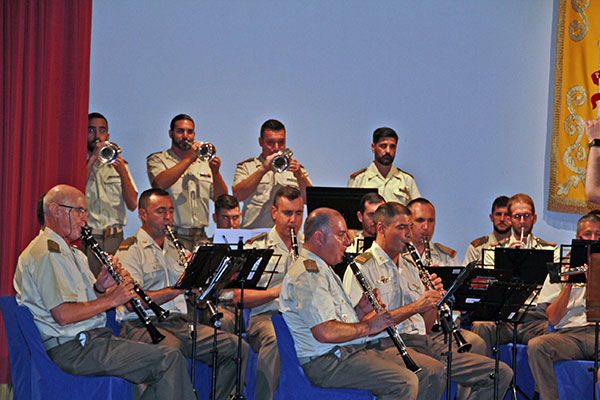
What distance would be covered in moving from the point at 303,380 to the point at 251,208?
12.2ft

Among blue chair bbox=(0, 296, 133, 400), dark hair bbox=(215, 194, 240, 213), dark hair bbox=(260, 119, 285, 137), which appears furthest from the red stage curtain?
dark hair bbox=(260, 119, 285, 137)

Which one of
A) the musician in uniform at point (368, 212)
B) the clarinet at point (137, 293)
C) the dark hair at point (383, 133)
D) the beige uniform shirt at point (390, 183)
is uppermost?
the dark hair at point (383, 133)

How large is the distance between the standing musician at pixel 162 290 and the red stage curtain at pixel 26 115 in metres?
0.76

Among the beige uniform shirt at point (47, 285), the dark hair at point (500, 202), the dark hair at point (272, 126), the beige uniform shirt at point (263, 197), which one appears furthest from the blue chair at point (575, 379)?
the beige uniform shirt at point (47, 285)

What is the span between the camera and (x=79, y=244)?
815 cm

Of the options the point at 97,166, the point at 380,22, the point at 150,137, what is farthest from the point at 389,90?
the point at 97,166

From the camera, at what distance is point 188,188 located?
9484mm

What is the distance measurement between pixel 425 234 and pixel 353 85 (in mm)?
2531

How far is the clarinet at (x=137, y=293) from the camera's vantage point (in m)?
6.48

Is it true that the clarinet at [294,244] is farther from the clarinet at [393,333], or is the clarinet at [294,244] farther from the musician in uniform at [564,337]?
the musician in uniform at [564,337]

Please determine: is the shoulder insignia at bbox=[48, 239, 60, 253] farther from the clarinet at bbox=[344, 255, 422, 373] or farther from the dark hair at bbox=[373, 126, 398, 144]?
the dark hair at bbox=[373, 126, 398, 144]

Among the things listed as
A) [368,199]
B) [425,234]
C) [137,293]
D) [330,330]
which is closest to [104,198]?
[368,199]

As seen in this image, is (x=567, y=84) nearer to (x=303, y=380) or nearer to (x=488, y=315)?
(x=488, y=315)

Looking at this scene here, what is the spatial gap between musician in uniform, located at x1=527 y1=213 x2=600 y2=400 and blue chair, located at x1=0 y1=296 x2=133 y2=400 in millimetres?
3443
